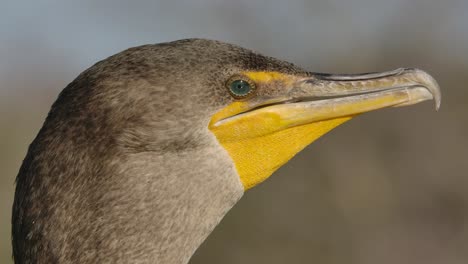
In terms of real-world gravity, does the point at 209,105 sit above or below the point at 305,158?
above

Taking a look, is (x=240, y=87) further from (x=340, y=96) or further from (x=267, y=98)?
(x=340, y=96)

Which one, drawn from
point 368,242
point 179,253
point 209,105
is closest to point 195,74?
point 209,105

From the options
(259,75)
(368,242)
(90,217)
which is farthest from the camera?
(368,242)

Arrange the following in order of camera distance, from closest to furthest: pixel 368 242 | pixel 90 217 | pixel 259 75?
pixel 90 217
pixel 259 75
pixel 368 242

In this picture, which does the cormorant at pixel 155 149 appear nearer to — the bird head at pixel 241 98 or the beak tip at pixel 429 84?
the bird head at pixel 241 98

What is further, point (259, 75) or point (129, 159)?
point (259, 75)

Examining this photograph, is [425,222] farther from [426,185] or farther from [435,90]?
[435,90]

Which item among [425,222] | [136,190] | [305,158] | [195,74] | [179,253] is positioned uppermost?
[195,74]

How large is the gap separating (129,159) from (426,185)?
1060cm

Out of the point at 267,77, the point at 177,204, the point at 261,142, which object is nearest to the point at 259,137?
the point at 261,142

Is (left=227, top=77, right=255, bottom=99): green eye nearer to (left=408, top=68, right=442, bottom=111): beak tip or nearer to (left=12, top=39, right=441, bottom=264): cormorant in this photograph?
(left=12, top=39, right=441, bottom=264): cormorant

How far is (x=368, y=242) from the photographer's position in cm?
1501

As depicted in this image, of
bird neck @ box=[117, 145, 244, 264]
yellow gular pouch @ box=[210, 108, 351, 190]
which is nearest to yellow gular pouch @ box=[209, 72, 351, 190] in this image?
yellow gular pouch @ box=[210, 108, 351, 190]

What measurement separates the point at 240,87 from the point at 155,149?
0.60 meters
